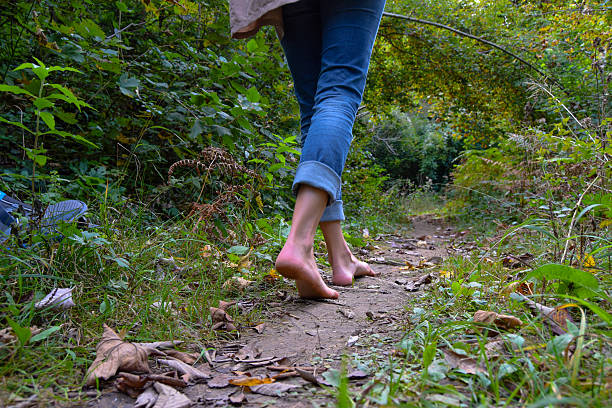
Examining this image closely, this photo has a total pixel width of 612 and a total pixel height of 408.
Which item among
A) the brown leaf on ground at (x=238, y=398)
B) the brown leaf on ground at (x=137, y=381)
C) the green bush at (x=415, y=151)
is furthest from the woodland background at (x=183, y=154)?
the green bush at (x=415, y=151)

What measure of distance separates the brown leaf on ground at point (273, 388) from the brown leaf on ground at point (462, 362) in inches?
14.2

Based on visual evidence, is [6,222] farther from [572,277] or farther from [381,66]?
[381,66]

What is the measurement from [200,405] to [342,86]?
1.30 meters

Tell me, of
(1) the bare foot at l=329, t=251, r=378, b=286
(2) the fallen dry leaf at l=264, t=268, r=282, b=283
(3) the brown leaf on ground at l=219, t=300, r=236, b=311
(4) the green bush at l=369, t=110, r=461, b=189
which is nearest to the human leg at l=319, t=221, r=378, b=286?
(1) the bare foot at l=329, t=251, r=378, b=286

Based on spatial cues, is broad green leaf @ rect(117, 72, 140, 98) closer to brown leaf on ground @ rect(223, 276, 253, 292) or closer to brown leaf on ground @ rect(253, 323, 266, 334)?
brown leaf on ground @ rect(223, 276, 253, 292)

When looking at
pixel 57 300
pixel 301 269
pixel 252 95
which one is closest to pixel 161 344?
pixel 57 300

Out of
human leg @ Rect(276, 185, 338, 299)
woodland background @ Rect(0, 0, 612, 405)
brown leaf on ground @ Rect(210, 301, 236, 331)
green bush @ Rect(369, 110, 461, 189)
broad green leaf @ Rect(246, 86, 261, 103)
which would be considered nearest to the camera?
woodland background @ Rect(0, 0, 612, 405)

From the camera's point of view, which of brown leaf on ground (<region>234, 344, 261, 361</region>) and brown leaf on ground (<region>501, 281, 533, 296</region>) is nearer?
brown leaf on ground (<region>234, 344, 261, 361</region>)

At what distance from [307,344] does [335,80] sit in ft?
3.49

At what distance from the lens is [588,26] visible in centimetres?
446

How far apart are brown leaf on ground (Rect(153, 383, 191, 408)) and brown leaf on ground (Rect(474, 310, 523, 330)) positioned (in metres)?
0.78

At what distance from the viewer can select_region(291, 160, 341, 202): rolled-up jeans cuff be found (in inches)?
61.4

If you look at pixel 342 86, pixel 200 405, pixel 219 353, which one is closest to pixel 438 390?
pixel 200 405

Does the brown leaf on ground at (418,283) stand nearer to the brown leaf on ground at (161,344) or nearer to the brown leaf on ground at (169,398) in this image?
the brown leaf on ground at (161,344)
